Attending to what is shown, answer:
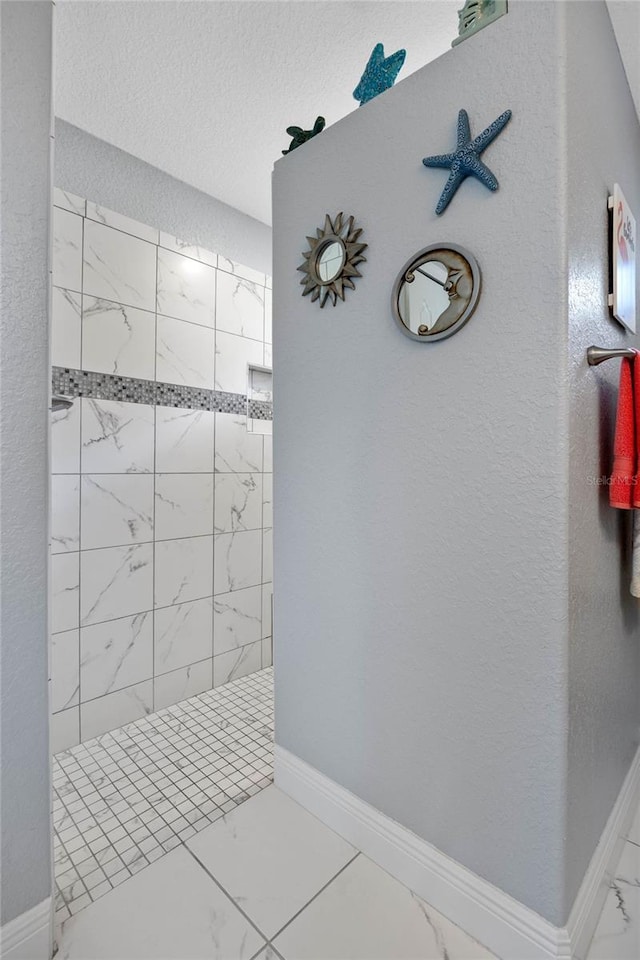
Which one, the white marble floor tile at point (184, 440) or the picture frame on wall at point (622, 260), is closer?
the picture frame on wall at point (622, 260)

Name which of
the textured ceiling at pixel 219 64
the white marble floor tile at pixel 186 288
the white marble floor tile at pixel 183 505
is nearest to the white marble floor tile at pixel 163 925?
the white marble floor tile at pixel 183 505

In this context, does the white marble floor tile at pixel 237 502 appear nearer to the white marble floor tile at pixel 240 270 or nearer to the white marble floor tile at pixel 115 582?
the white marble floor tile at pixel 115 582

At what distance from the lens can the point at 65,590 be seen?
200cm

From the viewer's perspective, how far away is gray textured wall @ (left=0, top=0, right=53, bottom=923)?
1045mm

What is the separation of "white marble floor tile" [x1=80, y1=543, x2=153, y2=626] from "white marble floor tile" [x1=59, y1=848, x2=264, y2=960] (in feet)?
3.37

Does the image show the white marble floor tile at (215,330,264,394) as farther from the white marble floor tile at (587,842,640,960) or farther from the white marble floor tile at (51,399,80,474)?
the white marble floor tile at (587,842,640,960)

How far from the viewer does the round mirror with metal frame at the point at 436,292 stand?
3.80 ft

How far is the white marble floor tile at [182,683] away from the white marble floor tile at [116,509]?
0.69 m

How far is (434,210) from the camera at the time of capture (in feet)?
3.99

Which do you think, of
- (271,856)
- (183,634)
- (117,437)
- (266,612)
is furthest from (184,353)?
(271,856)

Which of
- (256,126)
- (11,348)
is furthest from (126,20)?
(11,348)

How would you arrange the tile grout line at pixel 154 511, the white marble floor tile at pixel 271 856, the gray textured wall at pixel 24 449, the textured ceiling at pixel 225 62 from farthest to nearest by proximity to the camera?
the tile grout line at pixel 154 511
the textured ceiling at pixel 225 62
the white marble floor tile at pixel 271 856
the gray textured wall at pixel 24 449

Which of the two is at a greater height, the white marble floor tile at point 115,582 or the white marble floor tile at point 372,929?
the white marble floor tile at point 115,582

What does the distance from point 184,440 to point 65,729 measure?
135cm
